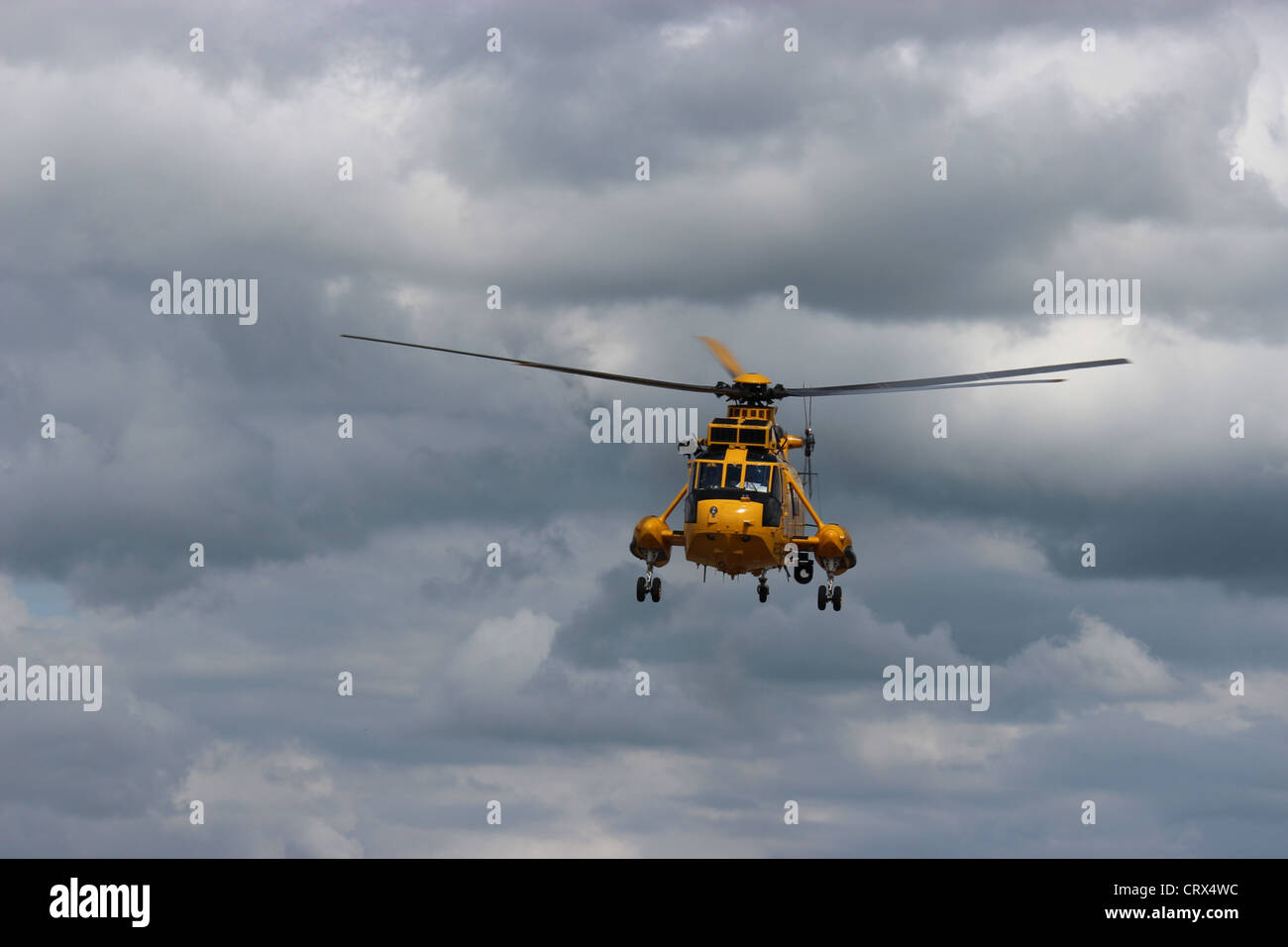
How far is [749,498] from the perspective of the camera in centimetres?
9938

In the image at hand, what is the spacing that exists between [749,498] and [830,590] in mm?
9912

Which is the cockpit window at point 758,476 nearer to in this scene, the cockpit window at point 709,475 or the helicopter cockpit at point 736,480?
the helicopter cockpit at point 736,480

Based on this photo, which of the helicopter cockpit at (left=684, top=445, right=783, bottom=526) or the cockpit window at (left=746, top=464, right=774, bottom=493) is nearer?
the helicopter cockpit at (left=684, top=445, right=783, bottom=526)

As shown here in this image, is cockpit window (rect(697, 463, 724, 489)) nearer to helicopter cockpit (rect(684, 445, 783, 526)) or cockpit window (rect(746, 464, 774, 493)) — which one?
helicopter cockpit (rect(684, 445, 783, 526))

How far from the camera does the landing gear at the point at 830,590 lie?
10569 cm

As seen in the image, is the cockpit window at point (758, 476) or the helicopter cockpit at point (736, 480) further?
the cockpit window at point (758, 476)

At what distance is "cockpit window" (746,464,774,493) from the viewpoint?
99.9 m

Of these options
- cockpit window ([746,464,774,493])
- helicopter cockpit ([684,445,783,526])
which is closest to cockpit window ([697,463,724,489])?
helicopter cockpit ([684,445,783,526])

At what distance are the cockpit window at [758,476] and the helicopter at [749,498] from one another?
4 centimetres

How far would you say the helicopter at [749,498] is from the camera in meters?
98.8

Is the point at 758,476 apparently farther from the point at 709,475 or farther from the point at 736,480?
the point at 709,475

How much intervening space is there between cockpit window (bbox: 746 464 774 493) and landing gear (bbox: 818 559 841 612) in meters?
7.08

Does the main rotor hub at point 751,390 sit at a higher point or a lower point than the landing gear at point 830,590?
higher

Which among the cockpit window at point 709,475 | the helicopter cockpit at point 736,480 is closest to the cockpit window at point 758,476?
the helicopter cockpit at point 736,480
